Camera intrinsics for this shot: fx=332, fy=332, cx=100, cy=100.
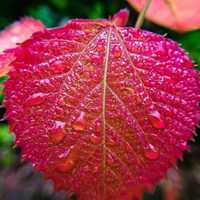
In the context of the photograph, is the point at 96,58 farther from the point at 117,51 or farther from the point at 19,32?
the point at 19,32

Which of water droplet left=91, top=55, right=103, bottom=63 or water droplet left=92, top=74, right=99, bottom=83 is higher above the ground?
water droplet left=91, top=55, right=103, bottom=63

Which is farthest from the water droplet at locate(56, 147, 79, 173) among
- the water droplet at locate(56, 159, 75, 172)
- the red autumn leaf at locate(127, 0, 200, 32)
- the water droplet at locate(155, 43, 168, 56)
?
the red autumn leaf at locate(127, 0, 200, 32)

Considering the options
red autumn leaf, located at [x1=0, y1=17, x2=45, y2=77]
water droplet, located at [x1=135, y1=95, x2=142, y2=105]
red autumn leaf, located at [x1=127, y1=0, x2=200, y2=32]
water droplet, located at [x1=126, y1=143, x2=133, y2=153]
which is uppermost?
red autumn leaf, located at [x1=127, y1=0, x2=200, y2=32]

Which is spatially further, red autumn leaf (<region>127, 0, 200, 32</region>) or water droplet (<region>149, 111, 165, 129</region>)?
red autumn leaf (<region>127, 0, 200, 32</region>)

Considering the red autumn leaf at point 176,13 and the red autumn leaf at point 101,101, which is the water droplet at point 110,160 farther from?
the red autumn leaf at point 176,13

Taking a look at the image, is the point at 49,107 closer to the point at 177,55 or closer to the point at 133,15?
the point at 177,55

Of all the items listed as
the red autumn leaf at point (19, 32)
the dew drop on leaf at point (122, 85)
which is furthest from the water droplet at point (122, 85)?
the red autumn leaf at point (19, 32)

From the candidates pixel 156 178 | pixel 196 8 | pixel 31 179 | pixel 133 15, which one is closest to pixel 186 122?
pixel 156 178

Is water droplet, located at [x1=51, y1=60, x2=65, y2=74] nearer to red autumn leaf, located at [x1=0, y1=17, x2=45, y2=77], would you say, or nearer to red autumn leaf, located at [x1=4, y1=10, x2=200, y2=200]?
red autumn leaf, located at [x1=4, y1=10, x2=200, y2=200]
